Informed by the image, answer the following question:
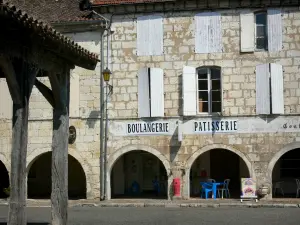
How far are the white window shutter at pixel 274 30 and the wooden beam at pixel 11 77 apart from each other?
466 inches

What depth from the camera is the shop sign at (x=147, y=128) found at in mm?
18250

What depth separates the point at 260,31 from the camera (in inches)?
713

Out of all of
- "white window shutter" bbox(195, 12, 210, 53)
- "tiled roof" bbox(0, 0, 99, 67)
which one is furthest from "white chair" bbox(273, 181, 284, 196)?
"tiled roof" bbox(0, 0, 99, 67)

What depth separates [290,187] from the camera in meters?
19.5

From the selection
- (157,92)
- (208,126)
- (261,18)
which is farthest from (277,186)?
(261,18)

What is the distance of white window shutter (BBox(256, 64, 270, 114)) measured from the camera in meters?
17.7

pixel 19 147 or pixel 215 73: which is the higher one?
pixel 215 73

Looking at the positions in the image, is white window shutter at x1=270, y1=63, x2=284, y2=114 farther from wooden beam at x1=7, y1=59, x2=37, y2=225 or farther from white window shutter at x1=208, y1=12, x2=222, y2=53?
wooden beam at x1=7, y1=59, x2=37, y2=225

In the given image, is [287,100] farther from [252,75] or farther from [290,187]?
[290,187]

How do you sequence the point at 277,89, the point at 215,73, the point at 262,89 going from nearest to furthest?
the point at 277,89, the point at 262,89, the point at 215,73

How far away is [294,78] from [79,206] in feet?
27.9

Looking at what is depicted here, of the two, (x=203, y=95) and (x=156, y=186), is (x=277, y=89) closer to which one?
(x=203, y=95)

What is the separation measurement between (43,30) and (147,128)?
34.7ft

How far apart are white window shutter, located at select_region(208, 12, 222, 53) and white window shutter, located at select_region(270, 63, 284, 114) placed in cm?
201
